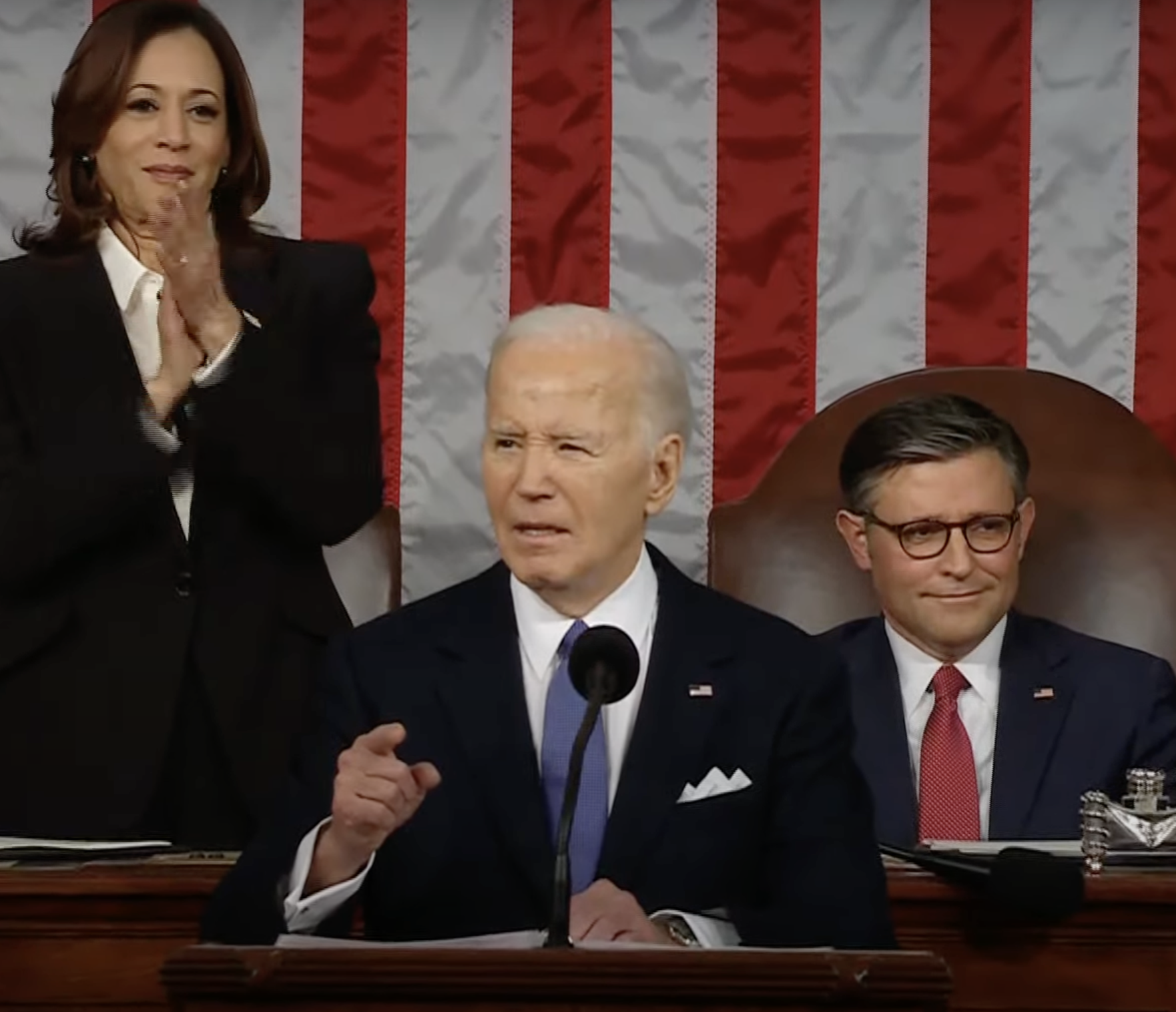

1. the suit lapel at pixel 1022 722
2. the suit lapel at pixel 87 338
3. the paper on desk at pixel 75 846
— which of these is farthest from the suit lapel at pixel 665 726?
the suit lapel at pixel 1022 722

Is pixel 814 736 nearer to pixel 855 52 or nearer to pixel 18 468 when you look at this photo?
pixel 18 468

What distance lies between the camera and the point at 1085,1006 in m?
2.76

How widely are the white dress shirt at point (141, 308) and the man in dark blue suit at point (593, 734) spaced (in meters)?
0.43

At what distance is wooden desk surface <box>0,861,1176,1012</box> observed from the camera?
2695 millimetres

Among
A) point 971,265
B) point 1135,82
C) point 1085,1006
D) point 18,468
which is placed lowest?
point 1085,1006

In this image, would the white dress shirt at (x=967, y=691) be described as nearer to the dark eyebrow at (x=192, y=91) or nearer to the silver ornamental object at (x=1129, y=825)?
the silver ornamental object at (x=1129, y=825)

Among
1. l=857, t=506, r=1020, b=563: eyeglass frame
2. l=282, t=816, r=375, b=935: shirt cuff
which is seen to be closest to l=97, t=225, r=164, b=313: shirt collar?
l=282, t=816, r=375, b=935: shirt cuff

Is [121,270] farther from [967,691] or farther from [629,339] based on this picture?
[967,691]

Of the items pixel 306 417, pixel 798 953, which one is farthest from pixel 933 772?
pixel 798 953

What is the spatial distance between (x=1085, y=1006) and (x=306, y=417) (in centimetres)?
111

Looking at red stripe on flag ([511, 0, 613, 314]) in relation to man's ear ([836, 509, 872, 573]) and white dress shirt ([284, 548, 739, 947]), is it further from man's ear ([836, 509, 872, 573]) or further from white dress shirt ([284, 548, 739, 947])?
white dress shirt ([284, 548, 739, 947])

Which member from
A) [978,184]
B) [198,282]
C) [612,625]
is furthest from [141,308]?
[978,184]

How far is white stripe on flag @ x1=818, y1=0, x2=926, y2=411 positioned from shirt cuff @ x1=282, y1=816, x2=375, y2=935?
2053 mm

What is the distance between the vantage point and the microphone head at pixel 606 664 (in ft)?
7.77
